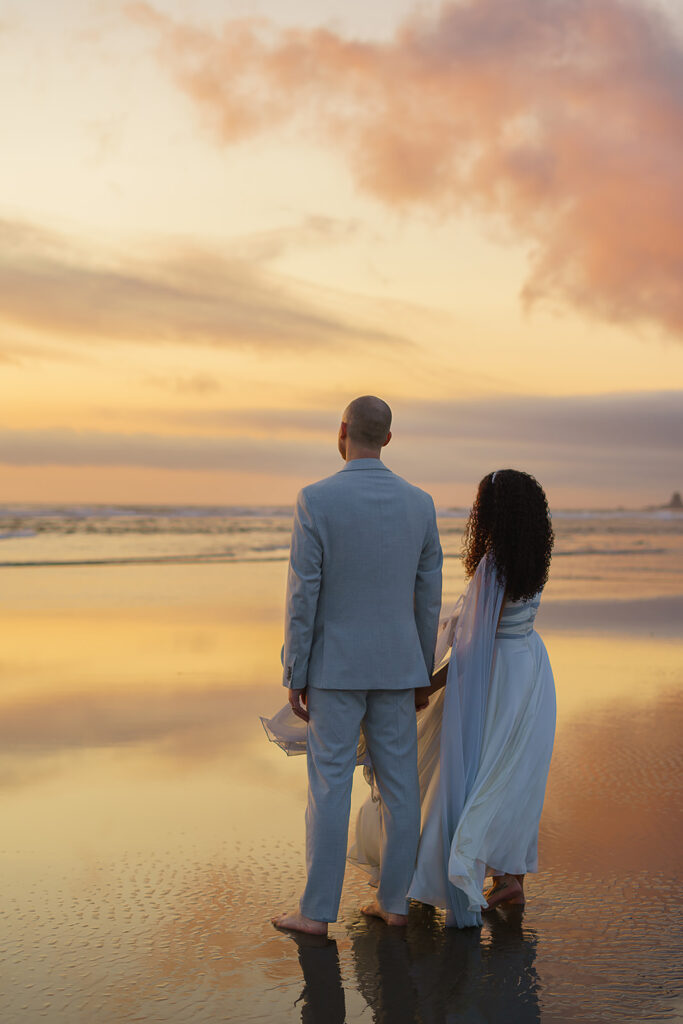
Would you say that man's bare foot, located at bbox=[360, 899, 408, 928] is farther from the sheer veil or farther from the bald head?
the bald head

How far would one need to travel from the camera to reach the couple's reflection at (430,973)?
2.76 metres

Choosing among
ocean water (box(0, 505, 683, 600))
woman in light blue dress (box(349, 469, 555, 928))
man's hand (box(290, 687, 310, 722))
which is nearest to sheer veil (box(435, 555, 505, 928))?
woman in light blue dress (box(349, 469, 555, 928))

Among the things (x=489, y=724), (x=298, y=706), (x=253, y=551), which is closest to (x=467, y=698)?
(x=489, y=724)

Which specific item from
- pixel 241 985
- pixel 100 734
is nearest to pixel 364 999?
pixel 241 985

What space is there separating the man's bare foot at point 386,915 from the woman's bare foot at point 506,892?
35cm

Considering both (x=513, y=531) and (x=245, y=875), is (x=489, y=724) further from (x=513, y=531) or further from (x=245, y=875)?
(x=245, y=875)

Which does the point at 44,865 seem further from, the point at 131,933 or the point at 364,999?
the point at 364,999

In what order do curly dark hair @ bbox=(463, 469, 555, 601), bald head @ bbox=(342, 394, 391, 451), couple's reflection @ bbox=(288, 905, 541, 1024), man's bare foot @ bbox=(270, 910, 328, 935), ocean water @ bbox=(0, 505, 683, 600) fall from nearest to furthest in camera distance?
1. couple's reflection @ bbox=(288, 905, 541, 1024)
2. man's bare foot @ bbox=(270, 910, 328, 935)
3. bald head @ bbox=(342, 394, 391, 451)
4. curly dark hair @ bbox=(463, 469, 555, 601)
5. ocean water @ bbox=(0, 505, 683, 600)

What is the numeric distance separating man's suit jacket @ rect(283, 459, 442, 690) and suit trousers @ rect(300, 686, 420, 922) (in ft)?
0.35

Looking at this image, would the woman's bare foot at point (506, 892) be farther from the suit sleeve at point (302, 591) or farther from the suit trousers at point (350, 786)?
the suit sleeve at point (302, 591)

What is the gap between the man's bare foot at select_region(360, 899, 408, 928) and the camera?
11.1ft

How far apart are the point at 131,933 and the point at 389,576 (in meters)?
1.51

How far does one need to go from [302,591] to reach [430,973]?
131 cm

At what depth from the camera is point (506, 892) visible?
3559 millimetres
